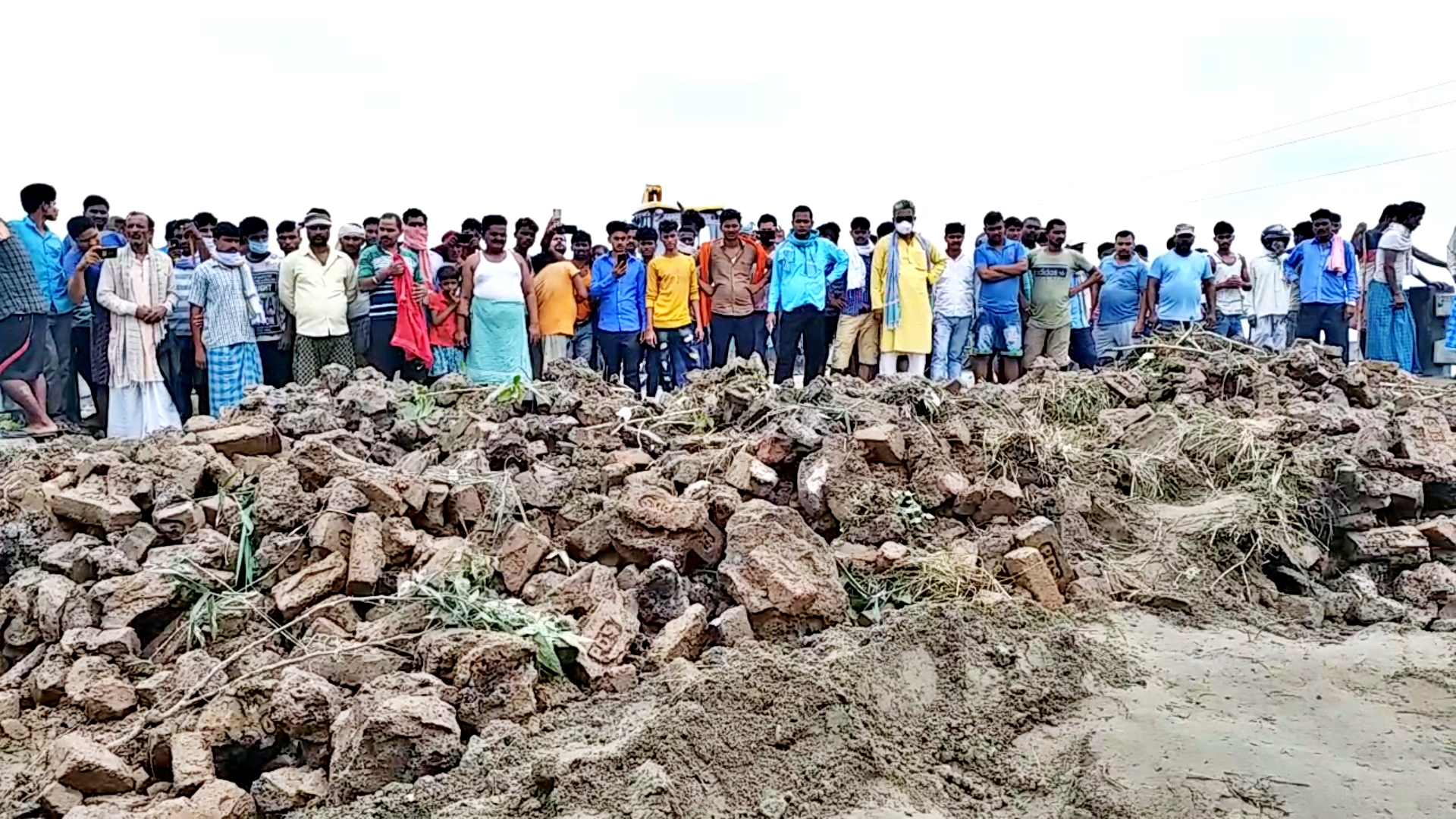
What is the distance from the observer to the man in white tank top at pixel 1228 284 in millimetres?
9484

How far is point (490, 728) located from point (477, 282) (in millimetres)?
4772

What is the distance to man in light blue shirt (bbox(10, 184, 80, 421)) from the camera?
6633mm

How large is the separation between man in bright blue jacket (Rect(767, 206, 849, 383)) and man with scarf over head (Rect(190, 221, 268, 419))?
11.6 ft

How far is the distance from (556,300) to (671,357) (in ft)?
3.23

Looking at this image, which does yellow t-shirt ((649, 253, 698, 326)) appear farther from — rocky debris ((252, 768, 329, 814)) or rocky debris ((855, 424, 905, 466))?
rocky debris ((252, 768, 329, 814))

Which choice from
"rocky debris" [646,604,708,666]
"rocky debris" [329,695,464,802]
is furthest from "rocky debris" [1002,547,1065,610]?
"rocky debris" [329,695,464,802]

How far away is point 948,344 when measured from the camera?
858 centimetres

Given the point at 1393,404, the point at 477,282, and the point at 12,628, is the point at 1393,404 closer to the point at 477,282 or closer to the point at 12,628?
the point at 477,282

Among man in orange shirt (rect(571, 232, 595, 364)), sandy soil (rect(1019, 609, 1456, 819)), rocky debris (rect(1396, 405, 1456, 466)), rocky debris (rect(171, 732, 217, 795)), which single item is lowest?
sandy soil (rect(1019, 609, 1456, 819))

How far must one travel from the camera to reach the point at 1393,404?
6418 millimetres

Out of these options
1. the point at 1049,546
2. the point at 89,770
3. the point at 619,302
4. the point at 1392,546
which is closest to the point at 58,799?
the point at 89,770

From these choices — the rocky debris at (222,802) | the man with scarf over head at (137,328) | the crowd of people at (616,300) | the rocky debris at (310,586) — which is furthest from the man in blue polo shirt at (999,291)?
the rocky debris at (222,802)

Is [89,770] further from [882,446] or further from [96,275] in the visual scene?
[96,275]

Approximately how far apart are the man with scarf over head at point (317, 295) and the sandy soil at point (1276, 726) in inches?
204
